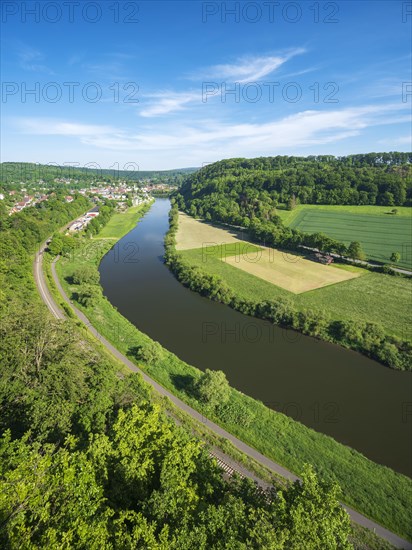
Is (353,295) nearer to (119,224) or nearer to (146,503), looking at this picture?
(146,503)

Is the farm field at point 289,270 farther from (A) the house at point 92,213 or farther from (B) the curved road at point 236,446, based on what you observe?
(A) the house at point 92,213

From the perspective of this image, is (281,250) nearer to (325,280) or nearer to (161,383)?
(325,280)

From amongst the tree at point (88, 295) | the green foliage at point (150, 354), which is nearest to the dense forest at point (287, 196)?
the tree at point (88, 295)

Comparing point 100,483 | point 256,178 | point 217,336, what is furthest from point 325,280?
point 256,178

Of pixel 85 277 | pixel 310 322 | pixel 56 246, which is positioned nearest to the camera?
pixel 310 322

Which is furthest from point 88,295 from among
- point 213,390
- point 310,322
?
point 310,322
